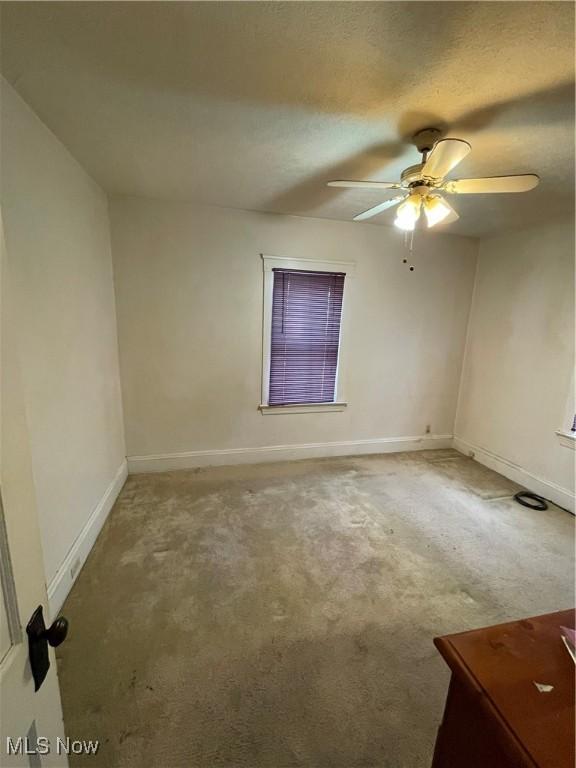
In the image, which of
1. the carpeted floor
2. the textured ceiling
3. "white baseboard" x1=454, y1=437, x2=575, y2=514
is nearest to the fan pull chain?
the textured ceiling

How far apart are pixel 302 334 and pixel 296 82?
218 centimetres

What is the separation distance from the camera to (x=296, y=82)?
137 cm

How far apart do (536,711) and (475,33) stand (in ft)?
6.20

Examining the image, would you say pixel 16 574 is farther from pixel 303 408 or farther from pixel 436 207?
pixel 303 408

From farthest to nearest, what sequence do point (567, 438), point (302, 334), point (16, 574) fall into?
point (302, 334), point (567, 438), point (16, 574)

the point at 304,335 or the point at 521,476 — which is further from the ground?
the point at 304,335

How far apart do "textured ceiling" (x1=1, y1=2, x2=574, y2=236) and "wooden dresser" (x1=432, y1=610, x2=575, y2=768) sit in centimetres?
180

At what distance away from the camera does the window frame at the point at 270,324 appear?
3199mm

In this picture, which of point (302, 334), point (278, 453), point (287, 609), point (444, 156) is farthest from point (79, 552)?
point (444, 156)

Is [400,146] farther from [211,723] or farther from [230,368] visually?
[211,723]

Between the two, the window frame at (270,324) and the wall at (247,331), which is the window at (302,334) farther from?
the wall at (247,331)

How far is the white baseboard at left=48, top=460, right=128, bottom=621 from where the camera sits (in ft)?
5.73

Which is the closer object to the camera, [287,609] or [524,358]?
[287,609]

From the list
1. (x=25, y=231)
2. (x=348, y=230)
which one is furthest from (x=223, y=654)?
(x=348, y=230)
